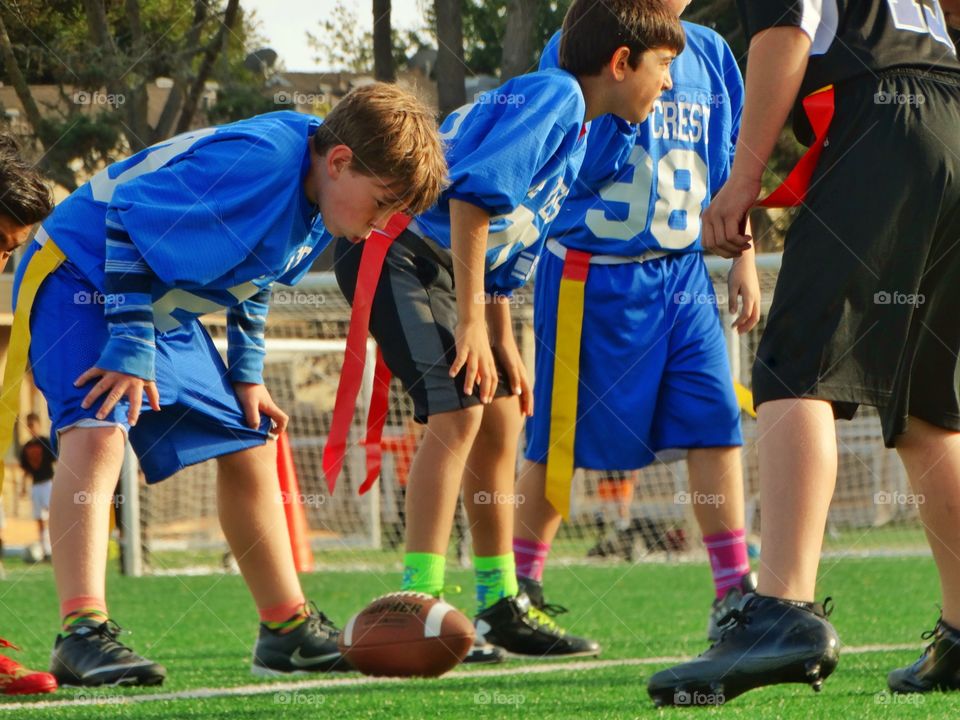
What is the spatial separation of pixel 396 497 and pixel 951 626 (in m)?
9.88

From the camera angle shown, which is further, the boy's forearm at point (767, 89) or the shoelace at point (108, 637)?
the shoelace at point (108, 637)

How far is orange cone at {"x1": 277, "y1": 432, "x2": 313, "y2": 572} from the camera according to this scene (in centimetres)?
728

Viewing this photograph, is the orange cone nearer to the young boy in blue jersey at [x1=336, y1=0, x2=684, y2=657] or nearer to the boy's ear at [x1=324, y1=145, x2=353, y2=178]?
the young boy in blue jersey at [x1=336, y1=0, x2=684, y2=657]

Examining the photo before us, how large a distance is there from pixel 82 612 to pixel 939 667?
78.0 inches

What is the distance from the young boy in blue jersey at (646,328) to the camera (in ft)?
12.9

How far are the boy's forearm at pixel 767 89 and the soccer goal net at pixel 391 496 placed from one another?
7294mm

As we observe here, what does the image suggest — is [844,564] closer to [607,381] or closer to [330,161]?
[607,381]

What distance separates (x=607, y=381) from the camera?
409cm

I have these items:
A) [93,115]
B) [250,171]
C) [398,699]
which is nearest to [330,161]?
[250,171]
